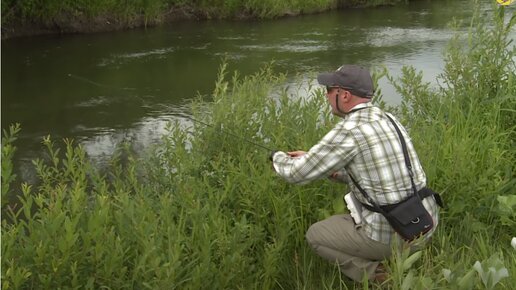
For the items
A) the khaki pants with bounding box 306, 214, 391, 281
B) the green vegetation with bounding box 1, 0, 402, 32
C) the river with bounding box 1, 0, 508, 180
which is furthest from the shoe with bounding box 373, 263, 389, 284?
the green vegetation with bounding box 1, 0, 402, 32

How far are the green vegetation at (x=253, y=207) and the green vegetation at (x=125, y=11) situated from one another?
1083 cm

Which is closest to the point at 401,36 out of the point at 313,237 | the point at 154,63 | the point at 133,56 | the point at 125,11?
the point at 154,63

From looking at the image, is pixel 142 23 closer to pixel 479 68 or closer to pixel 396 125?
pixel 479 68

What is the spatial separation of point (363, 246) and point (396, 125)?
0.64m

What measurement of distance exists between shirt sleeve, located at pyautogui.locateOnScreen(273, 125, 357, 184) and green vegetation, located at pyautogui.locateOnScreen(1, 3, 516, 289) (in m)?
0.49

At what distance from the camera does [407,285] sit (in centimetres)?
197

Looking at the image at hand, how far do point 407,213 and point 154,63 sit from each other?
1011cm

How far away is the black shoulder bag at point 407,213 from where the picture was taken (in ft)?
9.20

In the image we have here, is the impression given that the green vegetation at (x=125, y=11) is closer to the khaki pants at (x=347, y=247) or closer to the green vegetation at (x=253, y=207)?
the green vegetation at (x=253, y=207)

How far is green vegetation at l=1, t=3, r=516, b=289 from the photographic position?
2.71 metres

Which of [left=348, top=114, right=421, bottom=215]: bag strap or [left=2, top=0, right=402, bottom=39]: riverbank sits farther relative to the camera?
[left=2, top=0, right=402, bottom=39]: riverbank

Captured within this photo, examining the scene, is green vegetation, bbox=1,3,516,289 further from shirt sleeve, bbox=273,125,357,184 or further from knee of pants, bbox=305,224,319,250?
shirt sleeve, bbox=273,125,357,184

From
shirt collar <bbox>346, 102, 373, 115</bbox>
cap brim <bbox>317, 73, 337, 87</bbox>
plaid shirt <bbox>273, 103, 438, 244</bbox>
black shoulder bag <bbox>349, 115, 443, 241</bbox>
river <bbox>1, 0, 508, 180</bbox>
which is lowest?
river <bbox>1, 0, 508, 180</bbox>

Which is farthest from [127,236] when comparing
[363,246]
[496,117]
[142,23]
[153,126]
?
[142,23]
